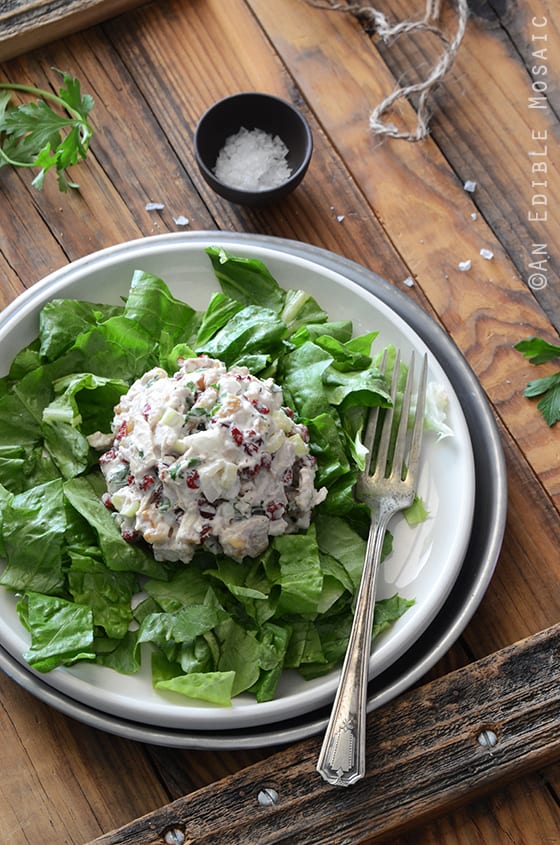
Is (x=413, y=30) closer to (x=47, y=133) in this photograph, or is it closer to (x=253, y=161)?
(x=253, y=161)

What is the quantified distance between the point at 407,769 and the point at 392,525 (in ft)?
1.88

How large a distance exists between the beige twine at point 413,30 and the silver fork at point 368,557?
2.85ft

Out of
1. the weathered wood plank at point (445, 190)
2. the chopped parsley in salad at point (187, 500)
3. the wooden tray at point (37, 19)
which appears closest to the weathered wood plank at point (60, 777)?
the chopped parsley in salad at point (187, 500)

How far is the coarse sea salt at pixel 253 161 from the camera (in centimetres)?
268

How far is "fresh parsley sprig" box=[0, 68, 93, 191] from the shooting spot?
2.59m

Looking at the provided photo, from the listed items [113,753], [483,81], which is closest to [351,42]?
[483,81]

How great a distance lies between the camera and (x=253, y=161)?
8.82 ft

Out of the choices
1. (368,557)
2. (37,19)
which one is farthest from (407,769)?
(37,19)

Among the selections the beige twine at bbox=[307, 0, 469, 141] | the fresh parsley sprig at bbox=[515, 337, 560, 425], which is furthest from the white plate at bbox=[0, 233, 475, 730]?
the beige twine at bbox=[307, 0, 469, 141]

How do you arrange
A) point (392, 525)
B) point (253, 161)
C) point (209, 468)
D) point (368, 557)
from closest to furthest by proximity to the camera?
point (209, 468), point (368, 557), point (392, 525), point (253, 161)

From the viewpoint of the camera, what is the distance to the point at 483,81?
9.43 ft

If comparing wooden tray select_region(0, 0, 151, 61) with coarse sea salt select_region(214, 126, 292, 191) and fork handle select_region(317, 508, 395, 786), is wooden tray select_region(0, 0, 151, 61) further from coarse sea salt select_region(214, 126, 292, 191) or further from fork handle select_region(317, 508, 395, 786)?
fork handle select_region(317, 508, 395, 786)

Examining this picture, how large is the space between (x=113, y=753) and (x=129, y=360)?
97 cm

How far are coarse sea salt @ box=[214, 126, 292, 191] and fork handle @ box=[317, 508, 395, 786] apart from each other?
131cm
